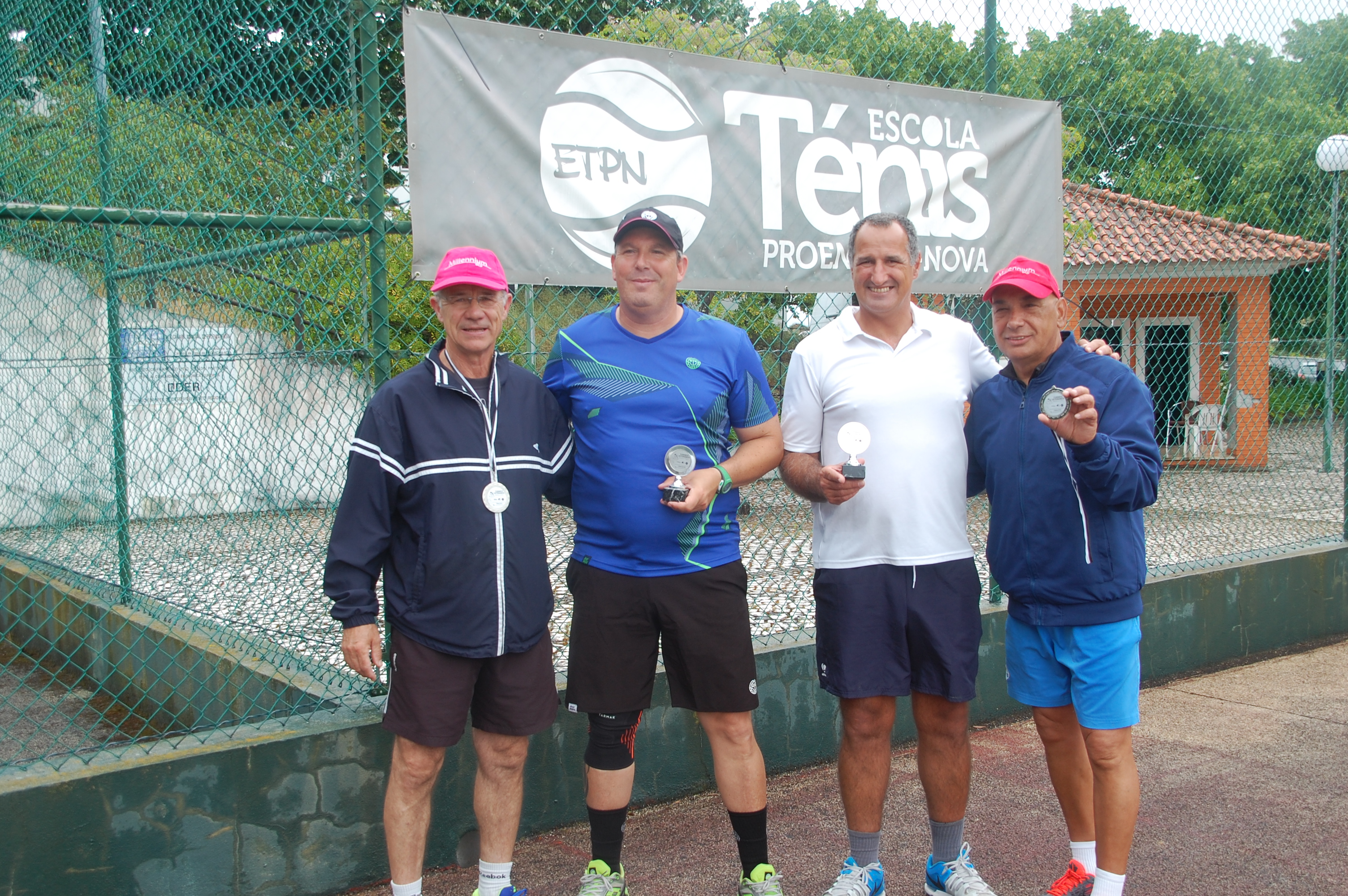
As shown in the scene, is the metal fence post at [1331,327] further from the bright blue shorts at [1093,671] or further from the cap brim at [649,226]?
the cap brim at [649,226]

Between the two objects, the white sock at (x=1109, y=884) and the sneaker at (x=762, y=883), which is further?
the sneaker at (x=762, y=883)

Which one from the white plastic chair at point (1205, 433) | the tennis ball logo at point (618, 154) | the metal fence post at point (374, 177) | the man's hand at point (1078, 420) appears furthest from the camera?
the white plastic chair at point (1205, 433)

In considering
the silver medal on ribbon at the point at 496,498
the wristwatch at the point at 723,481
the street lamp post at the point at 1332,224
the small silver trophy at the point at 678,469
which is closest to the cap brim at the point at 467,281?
the silver medal on ribbon at the point at 496,498

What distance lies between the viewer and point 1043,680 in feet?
9.64

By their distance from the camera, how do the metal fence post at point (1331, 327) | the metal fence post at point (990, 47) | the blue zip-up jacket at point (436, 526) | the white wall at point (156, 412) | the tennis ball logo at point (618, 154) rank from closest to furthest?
1. the blue zip-up jacket at point (436, 526)
2. the tennis ball logo at point (618, 154)
3. the white wall at point (156, 412)
4. the metal fence post at point (990, 47)
5. the metal fence post at point (1331, 327)

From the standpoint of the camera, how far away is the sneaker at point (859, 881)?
2.98 meters

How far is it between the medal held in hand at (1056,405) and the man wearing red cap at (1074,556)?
0.12 ft

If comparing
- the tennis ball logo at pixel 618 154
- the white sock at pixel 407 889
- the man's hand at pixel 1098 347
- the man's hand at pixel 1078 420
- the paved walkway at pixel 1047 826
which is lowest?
the paved walkway at pixel 1047 826

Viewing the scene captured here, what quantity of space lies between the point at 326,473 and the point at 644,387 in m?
1.42

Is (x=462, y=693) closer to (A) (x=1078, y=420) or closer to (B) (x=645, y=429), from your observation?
(B) (x=645, y=429)

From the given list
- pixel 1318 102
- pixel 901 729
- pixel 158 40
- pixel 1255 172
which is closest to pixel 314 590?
pixel 158 40

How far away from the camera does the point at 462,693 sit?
Answer: 2.77 m

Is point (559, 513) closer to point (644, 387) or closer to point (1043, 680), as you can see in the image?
point (644, 387)

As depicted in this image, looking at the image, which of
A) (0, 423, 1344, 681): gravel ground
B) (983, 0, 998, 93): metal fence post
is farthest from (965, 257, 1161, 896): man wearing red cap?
(983, 0, 998, 93): metal fence post
